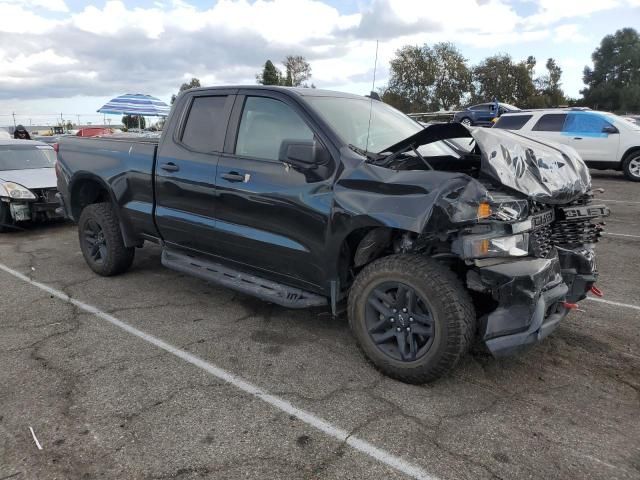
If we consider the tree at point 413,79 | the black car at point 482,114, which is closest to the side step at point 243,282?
the black car at point 482,114

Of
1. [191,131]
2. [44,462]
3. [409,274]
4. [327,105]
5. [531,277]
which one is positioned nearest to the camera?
[44,462]

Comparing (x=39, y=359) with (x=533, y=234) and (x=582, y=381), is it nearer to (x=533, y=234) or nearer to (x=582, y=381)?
(x=533, y=234)

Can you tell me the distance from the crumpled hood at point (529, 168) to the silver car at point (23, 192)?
725 cm

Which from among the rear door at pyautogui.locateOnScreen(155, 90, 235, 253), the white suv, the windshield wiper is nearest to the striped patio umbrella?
the white suv

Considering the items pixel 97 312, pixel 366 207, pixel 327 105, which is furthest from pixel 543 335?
pixel 97 312

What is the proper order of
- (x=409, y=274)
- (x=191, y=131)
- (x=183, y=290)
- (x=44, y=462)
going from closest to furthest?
(x=44, y=462) < (x=409, y=274) < (x=191, y=131) < (x=183, y=290)

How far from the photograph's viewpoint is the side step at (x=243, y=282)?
12.5 ft

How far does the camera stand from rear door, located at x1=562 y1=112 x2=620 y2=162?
12719 mm

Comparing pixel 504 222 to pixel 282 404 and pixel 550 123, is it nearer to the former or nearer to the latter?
pixel 282 404

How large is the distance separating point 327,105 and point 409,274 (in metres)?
1.55

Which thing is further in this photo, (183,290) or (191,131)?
(183,290)

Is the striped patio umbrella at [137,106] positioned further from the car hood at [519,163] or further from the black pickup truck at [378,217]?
the car hood at [519,163]

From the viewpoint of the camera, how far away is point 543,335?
3.06 meters

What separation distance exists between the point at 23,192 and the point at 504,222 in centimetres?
764
